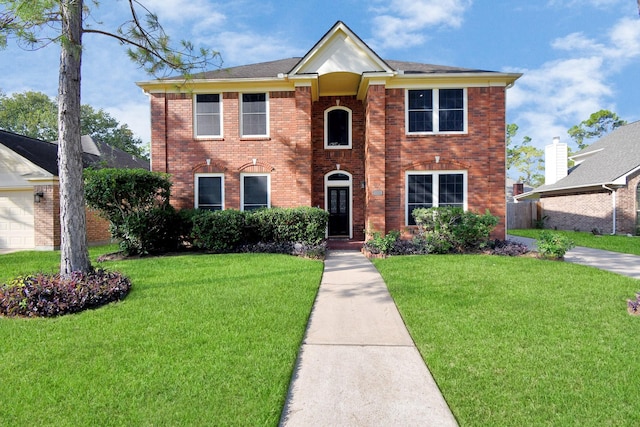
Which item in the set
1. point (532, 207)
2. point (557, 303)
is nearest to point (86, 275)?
point (557, 303)

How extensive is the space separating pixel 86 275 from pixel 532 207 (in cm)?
2254

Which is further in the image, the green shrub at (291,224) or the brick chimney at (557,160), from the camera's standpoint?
the brick chimney at (557,160)

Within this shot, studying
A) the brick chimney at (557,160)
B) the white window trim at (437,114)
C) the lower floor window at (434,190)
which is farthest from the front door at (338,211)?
the brick chimney at (557,160)

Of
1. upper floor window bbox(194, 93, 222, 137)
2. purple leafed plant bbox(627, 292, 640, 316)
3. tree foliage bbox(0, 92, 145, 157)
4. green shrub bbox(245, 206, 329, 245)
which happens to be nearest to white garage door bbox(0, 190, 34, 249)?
upper floor window bbox(194, 93, 222, 137)

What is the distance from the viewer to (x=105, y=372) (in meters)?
2.85

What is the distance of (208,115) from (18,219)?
8.13 m

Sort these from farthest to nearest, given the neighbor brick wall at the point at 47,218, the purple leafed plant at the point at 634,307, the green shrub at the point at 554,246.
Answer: the neighbor brick wall at the point at 47,218 < the green shrub at the point at 554,246 < the purple leafed plant at the point at 634,307

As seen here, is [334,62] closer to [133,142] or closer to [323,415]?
[323,415]

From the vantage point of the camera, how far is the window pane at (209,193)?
11172 millimetres

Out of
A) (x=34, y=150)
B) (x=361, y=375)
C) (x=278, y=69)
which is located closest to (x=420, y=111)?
(x=278, y=69)

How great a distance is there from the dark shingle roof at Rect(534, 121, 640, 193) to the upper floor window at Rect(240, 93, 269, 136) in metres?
15.6

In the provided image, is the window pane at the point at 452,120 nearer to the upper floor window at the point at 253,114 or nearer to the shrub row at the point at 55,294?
the upper floor window at the point at 253,114

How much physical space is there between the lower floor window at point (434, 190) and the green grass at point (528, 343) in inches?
182

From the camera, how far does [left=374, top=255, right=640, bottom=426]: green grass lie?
2377 millimetres
